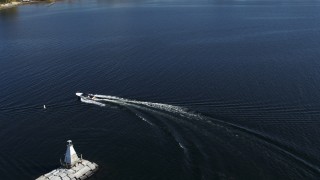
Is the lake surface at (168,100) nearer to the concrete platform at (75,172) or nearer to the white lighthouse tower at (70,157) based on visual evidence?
the concrete platform at (75,172)

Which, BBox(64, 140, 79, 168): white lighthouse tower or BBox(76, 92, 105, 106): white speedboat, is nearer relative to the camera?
BBox(64, 140, 79, 168): white lighthouse tower

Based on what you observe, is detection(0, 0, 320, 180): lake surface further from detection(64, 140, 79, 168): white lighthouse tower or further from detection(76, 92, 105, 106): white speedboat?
detection(64, 140, 79, 168): white lighthouse tower

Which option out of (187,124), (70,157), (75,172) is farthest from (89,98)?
(75,172)

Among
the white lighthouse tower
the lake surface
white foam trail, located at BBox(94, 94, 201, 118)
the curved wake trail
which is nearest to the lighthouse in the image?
the white lighthouse tower

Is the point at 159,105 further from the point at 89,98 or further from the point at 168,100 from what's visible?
the point at 89,98

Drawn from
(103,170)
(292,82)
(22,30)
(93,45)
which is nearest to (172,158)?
(103,170)

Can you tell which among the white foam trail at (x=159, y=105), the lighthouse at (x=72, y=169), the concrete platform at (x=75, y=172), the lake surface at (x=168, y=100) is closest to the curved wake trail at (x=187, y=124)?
the white foam trail at (x=159, y=105)

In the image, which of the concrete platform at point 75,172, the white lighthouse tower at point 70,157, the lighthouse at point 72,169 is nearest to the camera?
the concrete platform at point 75,172
